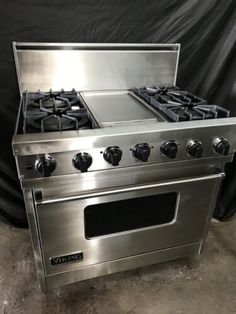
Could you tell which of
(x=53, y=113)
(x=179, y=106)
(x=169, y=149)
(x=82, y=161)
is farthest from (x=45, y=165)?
(x=179, y=106)

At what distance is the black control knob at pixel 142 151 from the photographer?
34.4 inches

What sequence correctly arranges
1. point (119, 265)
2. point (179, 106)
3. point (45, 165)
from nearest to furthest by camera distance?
point (45, 165) → point (179, 106) → point (119, 265)

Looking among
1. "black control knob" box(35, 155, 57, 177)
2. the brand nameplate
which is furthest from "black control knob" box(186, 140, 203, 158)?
the brand nameplate

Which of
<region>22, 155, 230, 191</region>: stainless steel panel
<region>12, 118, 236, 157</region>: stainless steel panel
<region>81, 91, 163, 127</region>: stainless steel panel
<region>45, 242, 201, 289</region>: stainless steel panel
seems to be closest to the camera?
<region>12, 118, 236, 157</region>: stainless steel panel

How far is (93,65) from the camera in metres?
1.28

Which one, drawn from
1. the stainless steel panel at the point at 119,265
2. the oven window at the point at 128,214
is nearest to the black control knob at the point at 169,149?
the oven window at the point at 128,214

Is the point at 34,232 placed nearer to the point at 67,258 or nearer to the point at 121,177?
the point at 67,258

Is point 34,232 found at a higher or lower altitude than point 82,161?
lower

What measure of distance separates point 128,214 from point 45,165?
43 cm

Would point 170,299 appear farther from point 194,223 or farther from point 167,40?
point 167,40

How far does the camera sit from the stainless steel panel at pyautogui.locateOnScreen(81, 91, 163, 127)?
0.99 meters

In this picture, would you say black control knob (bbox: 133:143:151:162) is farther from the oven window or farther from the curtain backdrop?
the curtain backdrop

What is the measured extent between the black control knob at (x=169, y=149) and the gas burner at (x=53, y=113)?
0.85ft

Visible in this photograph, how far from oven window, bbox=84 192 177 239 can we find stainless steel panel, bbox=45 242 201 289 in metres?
0.17
